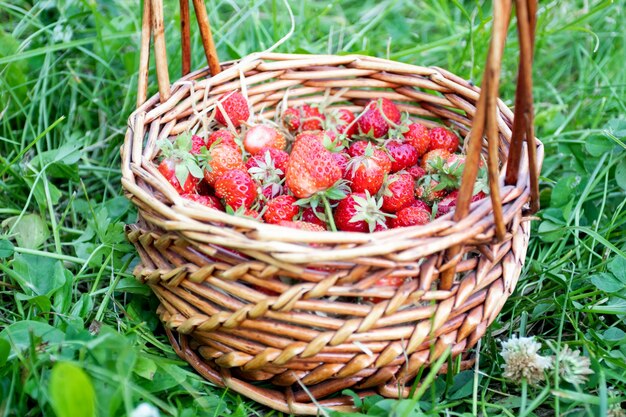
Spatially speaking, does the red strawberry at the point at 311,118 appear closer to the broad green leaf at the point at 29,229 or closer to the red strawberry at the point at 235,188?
the red strawberry at the point at 235,188

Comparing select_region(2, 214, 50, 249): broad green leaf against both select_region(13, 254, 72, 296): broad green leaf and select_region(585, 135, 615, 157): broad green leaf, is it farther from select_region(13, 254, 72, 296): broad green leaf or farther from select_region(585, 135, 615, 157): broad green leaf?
select_region(585, 135, 615, 157): broad green leaf

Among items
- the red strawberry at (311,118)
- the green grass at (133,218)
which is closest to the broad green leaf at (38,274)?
the green grass at (133,218)

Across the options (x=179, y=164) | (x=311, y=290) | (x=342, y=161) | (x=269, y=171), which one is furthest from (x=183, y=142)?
(x=311, y=290)

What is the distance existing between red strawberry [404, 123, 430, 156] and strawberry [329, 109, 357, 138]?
0.11 m

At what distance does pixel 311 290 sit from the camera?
80 cm

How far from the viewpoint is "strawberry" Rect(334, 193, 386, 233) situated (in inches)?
39.6

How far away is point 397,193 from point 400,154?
117 mm

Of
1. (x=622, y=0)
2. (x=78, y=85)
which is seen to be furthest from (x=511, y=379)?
(x=622, y=0)

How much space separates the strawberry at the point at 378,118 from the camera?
48.6 inches

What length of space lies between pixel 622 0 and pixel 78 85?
141cm

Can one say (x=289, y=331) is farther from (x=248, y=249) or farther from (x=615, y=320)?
(x=615, y=320)

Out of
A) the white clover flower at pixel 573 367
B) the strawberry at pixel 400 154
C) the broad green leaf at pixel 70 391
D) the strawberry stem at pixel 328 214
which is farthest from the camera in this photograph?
the strawberry at pixel 400 154

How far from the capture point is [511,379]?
93cm

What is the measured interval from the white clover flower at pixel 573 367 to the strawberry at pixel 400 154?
0.44 metres
